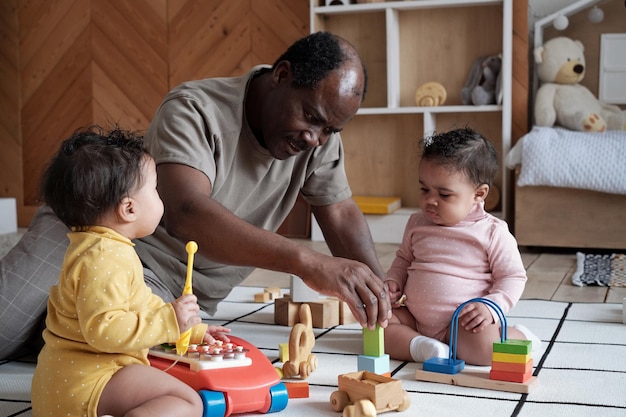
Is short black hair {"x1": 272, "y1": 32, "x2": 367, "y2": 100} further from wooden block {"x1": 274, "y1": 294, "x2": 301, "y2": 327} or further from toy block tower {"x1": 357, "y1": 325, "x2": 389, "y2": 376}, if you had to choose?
wooden block {"x1": 274, "y1": 294, "x2": 301, "y2": 327}

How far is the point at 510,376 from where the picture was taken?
4.35 feet

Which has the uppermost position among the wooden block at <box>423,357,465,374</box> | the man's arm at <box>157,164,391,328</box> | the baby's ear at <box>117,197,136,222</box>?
the baby's ear at <box>117,197,136,222</box>

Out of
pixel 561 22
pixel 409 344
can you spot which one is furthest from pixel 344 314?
pixel 561 22

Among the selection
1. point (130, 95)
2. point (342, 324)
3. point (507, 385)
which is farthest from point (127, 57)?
point (507, 385)

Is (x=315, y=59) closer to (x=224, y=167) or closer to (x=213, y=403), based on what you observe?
(x=224, y=167)

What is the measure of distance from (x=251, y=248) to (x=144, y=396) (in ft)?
1.03

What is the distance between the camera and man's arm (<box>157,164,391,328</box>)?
1.19m

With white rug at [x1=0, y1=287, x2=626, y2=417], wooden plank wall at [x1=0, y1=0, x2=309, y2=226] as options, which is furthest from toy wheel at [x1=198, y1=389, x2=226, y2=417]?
wooden plank wall at [x1=0, y1=0, x2=309, y2=226]

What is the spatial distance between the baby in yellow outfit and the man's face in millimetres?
442

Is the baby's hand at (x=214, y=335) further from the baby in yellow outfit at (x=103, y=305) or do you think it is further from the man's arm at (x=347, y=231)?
the man's arm at (x=347, y=231)

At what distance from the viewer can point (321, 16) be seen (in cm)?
349

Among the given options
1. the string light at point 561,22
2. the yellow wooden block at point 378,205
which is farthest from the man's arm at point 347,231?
the string light at point 561,22

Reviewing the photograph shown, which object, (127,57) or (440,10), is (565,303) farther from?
(127,57)

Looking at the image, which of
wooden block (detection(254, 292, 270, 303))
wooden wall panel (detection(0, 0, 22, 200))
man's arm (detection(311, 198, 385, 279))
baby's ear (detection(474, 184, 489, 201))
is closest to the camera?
baby's ear (detection(474, 184, 489, 201))
